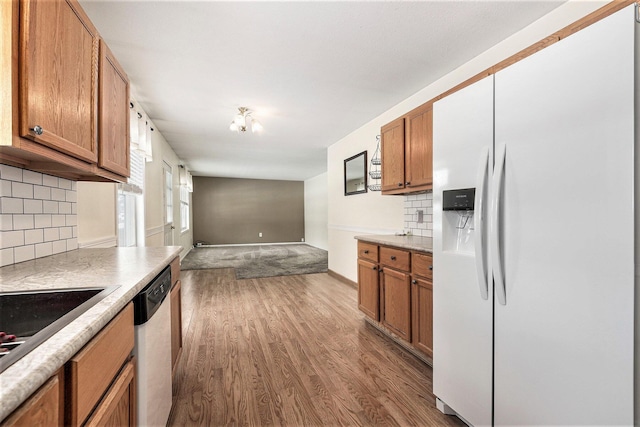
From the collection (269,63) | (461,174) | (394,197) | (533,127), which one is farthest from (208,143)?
(533,127)

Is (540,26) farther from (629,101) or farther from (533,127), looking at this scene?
(629,101)

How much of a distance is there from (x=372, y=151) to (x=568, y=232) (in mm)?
3072

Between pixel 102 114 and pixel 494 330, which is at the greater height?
pixel 102 114

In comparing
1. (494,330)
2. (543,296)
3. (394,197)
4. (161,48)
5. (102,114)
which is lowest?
(494,330)

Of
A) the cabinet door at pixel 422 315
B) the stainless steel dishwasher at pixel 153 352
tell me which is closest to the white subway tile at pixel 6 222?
the stainless steel dishwasher at pixel 153 352

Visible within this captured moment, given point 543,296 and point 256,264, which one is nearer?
point 543,296

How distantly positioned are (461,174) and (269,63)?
71.7 inches

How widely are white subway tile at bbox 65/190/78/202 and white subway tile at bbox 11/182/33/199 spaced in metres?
0.37

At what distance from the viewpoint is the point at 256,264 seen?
6.35m

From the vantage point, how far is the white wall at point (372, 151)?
6.18 ft

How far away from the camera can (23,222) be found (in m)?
1.45

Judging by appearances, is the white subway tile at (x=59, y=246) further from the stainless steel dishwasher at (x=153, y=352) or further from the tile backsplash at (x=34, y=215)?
the stainless steel dishwasher at (x=153, y=352)

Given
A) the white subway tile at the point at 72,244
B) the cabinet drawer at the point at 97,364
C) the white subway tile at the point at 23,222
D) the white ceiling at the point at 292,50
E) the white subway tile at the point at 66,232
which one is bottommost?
the cabinet drawer at the point at 97,364

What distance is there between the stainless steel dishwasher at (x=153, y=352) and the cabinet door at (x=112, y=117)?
77 centimetres
